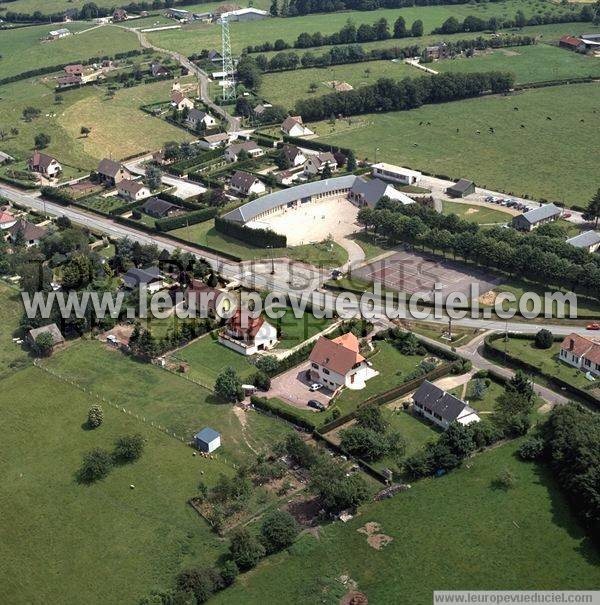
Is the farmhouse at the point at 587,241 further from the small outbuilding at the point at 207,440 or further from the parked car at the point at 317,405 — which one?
the small outbuilding at the point at 207,440

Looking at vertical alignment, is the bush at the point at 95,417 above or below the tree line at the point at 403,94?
below

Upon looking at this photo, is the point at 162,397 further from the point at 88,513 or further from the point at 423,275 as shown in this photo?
the point at 423,275

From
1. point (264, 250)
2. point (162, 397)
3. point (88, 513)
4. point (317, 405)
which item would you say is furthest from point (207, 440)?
point (264, 250)

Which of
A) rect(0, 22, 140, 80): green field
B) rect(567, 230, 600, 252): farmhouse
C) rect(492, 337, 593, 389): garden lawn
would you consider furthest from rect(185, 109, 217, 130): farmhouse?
rect(492, 337, 593, 389): garden lawn

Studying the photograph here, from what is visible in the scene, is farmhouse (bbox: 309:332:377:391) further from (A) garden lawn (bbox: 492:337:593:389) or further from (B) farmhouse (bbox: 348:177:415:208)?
(B) farmhouse (bbox: 348:177:415:208)

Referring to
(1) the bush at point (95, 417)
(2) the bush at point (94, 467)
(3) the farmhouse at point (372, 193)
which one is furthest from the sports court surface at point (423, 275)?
(2) the bush at point (94, 467)


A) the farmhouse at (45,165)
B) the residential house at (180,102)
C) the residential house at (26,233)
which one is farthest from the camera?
the residential house at (180,102)

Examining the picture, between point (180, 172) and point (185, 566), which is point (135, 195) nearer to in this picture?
point (180, 172)

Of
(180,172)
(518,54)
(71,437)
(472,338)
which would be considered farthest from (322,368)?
(518,54)
